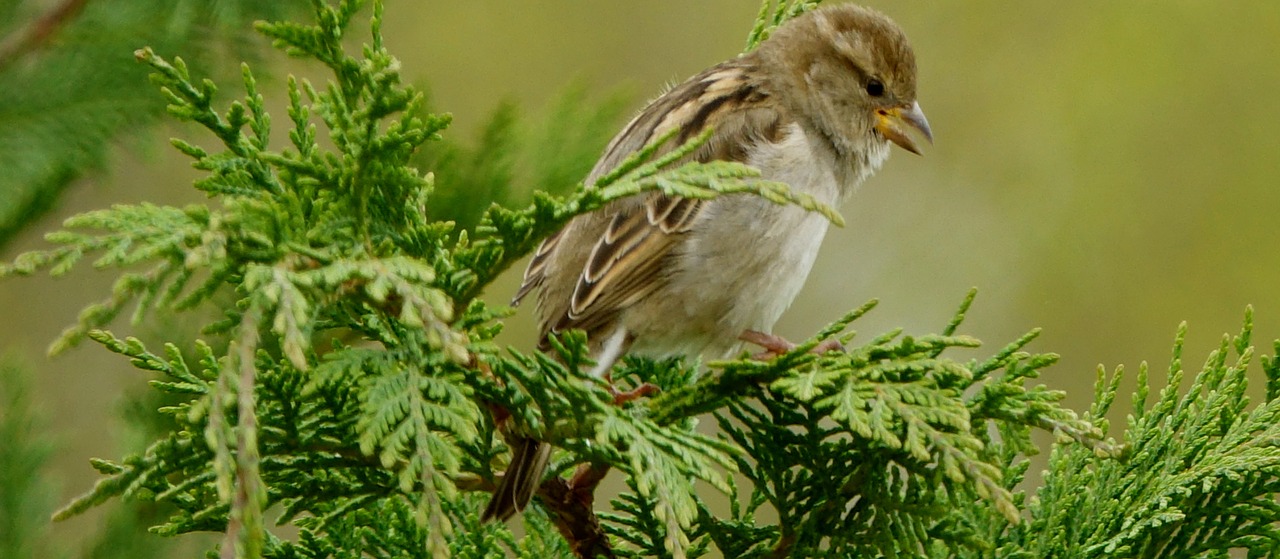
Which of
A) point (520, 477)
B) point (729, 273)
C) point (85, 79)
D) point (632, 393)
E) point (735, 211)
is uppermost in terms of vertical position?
point (85, 79)

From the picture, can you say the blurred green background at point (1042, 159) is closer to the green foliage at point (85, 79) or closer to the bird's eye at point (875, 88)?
the bird's eye at point (875, 88)

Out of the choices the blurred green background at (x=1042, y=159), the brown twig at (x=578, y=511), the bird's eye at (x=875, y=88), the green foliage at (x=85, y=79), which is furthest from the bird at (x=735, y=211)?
the blurred green background at (x=1042, y=159)

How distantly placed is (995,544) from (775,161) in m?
1.31

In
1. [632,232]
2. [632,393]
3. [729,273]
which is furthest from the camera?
[729,273]

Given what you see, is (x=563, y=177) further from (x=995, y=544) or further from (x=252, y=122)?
(x=995, y=544)

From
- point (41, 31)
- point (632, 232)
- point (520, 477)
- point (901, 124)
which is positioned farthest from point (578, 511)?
point (901, 124)

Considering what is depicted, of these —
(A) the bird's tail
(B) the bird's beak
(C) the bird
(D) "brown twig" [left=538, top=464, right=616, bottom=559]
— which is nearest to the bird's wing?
(C) the bird

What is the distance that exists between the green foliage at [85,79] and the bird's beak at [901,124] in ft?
4.88

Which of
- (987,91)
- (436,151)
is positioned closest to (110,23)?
(436,151)

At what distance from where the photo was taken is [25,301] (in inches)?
282

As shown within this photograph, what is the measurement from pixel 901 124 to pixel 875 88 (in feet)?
0.38

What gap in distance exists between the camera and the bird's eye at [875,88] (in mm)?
3244

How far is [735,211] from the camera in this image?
111 inches

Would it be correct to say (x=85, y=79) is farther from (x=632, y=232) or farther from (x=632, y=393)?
(x=632, y=393)
